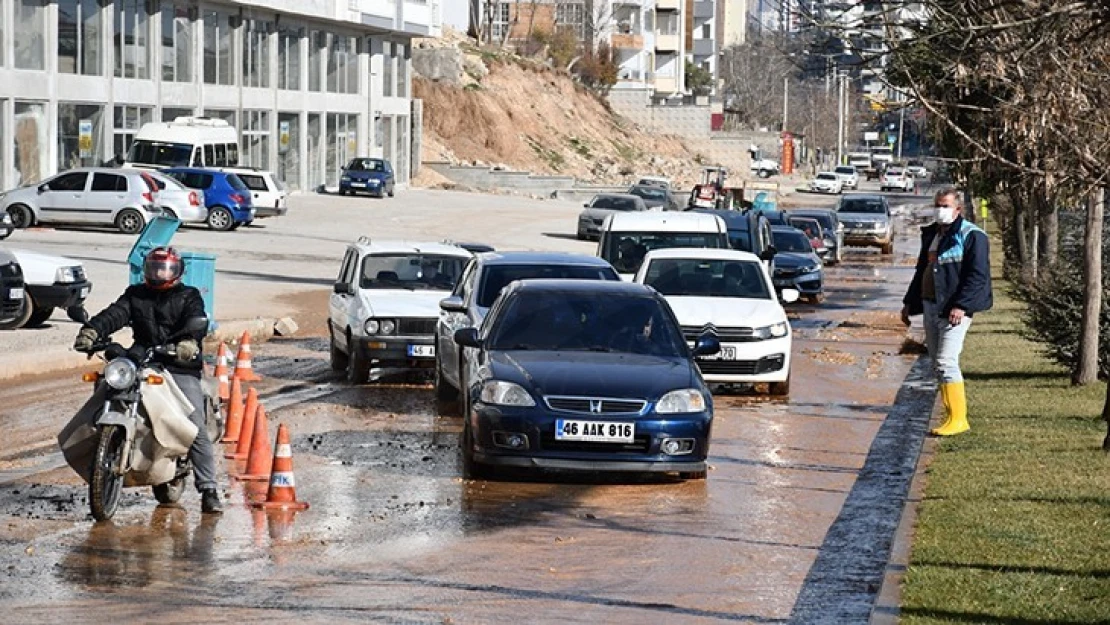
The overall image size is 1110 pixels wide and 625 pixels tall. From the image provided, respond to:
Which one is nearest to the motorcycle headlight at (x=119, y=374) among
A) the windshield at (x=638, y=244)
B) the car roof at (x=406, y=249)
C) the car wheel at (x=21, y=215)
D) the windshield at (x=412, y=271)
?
the windshield at (x=412, y=271)

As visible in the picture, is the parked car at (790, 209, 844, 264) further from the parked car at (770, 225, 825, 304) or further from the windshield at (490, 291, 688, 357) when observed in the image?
the windshield at (490, 291, 688, 357)

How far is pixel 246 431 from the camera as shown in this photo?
15.3m

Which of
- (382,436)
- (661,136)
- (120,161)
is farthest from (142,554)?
(661,136)

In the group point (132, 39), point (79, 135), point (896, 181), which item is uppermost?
point (132, 39)

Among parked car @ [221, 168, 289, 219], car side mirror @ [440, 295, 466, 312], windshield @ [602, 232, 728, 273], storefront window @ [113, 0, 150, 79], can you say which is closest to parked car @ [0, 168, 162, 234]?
parked car @ [221, 168, 289, 219]

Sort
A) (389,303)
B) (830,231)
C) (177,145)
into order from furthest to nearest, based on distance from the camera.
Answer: (177,145) → (830,231) → (389,303)

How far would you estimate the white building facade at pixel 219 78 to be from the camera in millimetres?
50625

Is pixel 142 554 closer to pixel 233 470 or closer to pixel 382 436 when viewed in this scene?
pixel 233 470

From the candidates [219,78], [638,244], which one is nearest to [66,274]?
[638,244]

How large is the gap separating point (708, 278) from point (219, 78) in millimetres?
42462

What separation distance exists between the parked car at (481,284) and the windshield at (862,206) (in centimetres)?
4256

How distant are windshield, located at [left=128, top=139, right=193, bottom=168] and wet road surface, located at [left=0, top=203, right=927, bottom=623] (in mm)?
35146

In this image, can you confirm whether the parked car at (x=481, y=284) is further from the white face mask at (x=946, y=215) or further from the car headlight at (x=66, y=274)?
the car headlight at (x=66, y=274)

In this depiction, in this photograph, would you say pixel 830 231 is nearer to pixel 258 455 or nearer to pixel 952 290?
pixel 952 290
